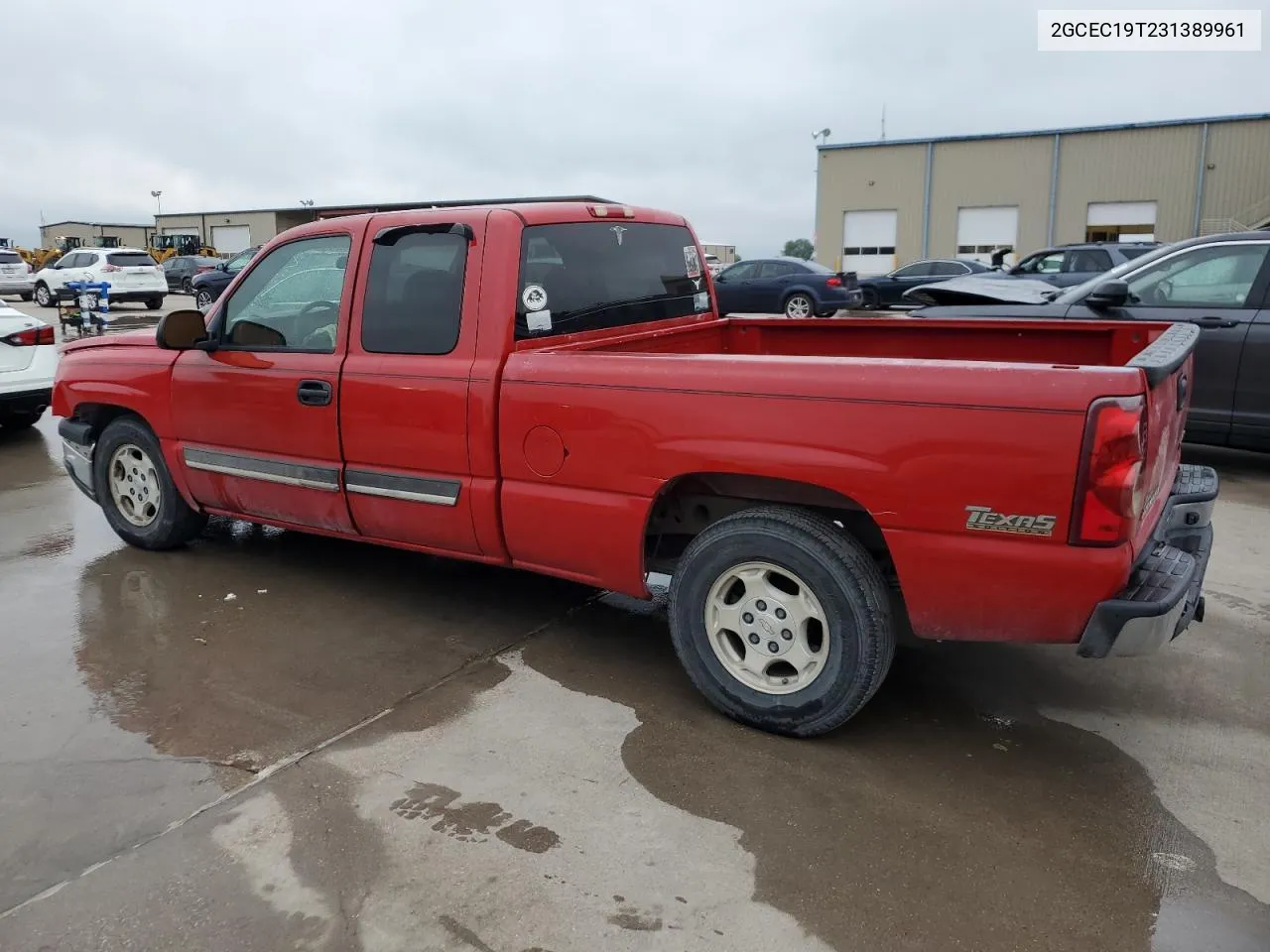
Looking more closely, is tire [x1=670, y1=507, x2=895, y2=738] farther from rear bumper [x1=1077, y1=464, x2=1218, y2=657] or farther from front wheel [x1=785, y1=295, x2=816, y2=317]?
front wheel [x1=785, y1=295, x2=816, y2=317]

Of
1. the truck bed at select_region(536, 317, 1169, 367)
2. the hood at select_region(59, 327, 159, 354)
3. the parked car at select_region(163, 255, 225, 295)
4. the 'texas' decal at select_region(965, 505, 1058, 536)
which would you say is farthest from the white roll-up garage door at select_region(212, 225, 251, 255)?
the 'texas' decal at select_region(965, 505, 1058, 536)

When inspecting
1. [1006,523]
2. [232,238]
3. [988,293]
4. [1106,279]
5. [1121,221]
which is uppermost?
[232,238]

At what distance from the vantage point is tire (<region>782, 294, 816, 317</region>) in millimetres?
A: 20125

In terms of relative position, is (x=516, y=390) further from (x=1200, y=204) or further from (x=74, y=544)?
(x=1200, y=204)

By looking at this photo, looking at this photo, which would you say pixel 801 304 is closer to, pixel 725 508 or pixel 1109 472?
pixel 725 508

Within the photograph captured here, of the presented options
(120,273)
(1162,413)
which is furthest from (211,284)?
(1162,413)

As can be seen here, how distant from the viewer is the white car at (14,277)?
96.7 ft

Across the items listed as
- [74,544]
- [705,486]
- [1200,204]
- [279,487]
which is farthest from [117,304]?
[1200,204]

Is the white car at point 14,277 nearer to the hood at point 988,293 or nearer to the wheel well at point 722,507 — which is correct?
the hood at point 988,293

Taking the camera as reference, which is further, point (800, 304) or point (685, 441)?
point (800, 304)

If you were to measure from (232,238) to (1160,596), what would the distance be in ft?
194

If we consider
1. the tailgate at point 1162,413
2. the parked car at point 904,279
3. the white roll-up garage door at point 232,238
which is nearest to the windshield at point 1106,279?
the tailgate at point 1162,413

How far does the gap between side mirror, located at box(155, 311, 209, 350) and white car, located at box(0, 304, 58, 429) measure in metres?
5.06

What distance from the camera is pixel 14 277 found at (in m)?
30.0
